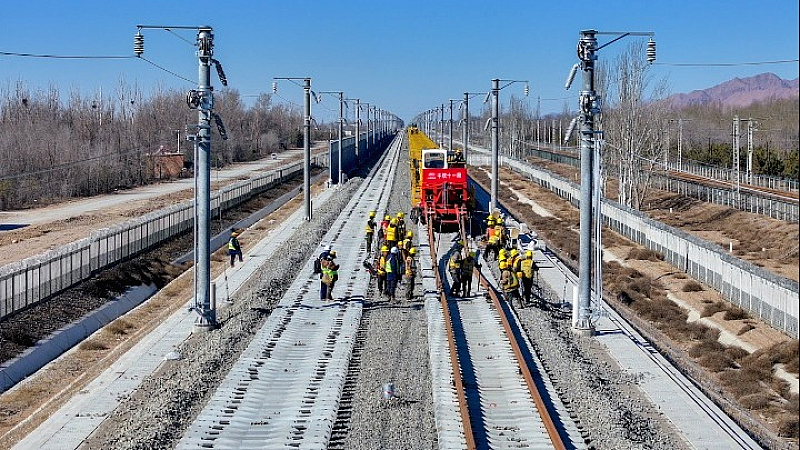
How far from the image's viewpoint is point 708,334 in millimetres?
21953

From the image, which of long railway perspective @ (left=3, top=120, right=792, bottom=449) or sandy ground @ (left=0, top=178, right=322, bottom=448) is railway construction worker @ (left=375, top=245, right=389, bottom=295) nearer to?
long railway perspective @ (left=3, top=120, right=792, bottom=449)

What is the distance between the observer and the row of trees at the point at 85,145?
6500 cm

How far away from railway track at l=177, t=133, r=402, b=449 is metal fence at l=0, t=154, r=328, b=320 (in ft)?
24.4

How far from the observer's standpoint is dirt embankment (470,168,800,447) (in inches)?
647

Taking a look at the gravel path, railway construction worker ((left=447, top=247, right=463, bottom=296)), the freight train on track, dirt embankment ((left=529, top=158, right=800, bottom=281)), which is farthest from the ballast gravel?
the freight train on track

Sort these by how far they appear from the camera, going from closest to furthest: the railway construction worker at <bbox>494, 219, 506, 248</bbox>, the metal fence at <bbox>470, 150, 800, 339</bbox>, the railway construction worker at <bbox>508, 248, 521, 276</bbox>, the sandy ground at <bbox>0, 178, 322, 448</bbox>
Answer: the sandy ground at <bbox>0, 178, 322, 448</bbox> < the metal fence at <bbox>470, 150, 800, 339</bbox> < the railway construction worker at <bbox>508, 248, 521, 276</bbox> < the railway construction worker at <bbox>494, 219, 506, 248</bbox>

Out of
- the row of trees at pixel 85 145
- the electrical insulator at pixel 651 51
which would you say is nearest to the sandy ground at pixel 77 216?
the row of trees at pixel 85 145

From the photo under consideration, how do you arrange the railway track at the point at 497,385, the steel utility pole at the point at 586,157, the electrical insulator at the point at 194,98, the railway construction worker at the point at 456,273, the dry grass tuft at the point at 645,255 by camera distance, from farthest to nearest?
1. the dry grass tuft at the point at 645,255
2. the railway construction worker at the point at 456,273
3. the electrical insulator at the point at 194,98
4. the steel utility pole at the point at 586,157
5. the railway track at the point at 497,385

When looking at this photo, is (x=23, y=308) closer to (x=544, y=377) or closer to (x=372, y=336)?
(x=372, y=336)

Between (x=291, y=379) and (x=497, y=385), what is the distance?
3580 mm

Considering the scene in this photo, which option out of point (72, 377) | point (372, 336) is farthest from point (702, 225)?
point (72, 377)

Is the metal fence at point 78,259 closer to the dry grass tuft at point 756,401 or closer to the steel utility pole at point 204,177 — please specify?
the steel utility pole at point 204,177

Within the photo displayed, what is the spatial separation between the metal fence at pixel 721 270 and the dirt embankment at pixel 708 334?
13.1 inches

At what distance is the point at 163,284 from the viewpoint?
1363 inches
